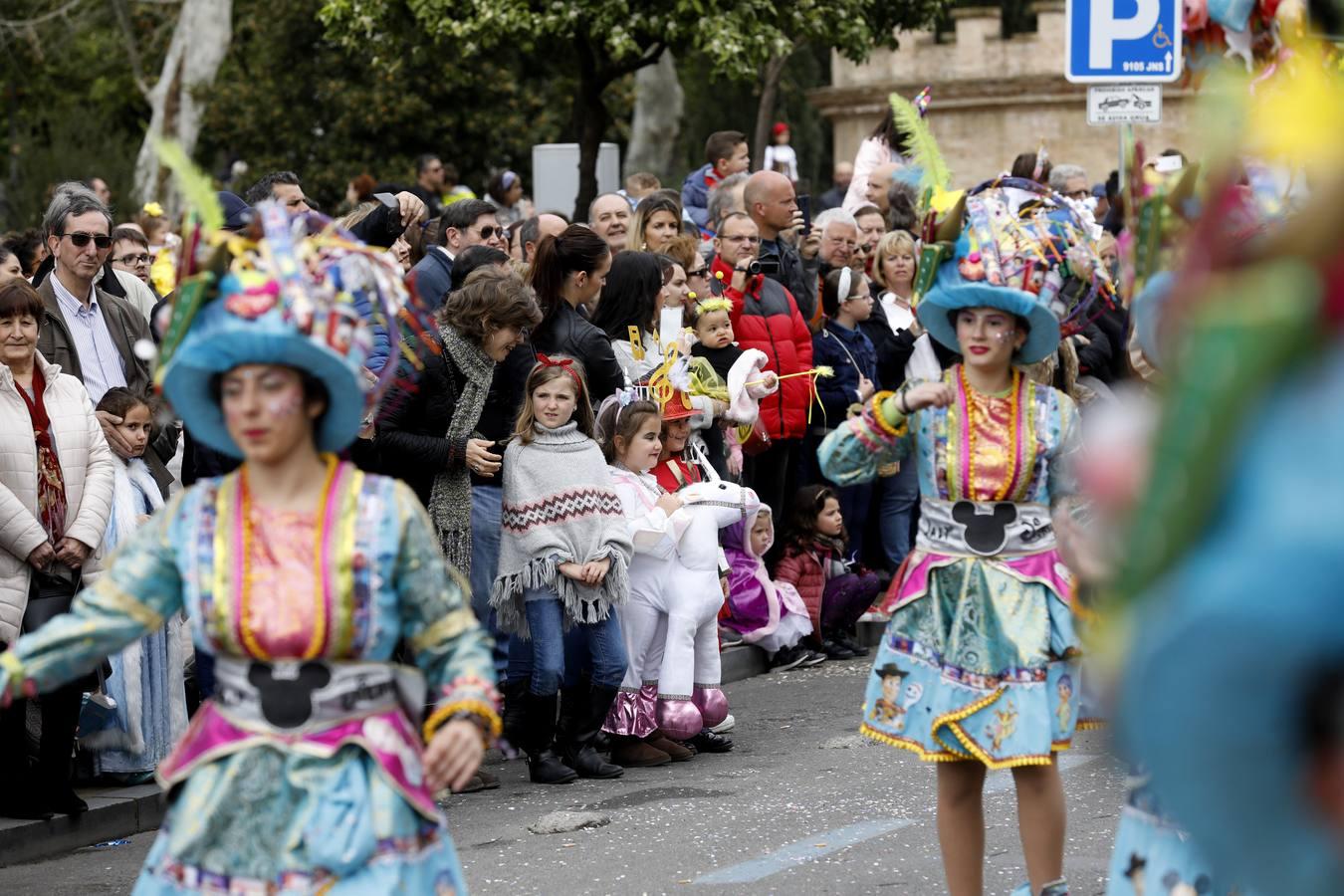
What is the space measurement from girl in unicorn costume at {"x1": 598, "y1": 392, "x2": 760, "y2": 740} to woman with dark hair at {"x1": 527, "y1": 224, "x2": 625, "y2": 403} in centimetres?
19

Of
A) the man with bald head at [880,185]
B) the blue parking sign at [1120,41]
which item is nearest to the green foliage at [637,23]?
the man with bald head at [880,185]

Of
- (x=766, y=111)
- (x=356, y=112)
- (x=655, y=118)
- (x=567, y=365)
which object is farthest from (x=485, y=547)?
(x=766, y=111)

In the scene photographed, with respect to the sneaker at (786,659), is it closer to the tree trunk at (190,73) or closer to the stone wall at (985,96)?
the tree trunk at (190,73)

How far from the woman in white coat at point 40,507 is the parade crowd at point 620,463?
0.01 meters

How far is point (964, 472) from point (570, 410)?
113 inches

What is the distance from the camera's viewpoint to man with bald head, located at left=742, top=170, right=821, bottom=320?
11.3 m

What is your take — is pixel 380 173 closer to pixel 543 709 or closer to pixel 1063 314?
pixel 543 709

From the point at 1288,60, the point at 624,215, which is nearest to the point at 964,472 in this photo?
the point at 1288,60

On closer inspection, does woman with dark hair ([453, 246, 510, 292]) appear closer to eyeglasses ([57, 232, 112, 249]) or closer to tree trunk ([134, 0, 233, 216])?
eyeglasses ([57, 232, 112, 249])

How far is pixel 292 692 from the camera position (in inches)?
157

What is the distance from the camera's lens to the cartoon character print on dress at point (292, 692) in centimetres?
398

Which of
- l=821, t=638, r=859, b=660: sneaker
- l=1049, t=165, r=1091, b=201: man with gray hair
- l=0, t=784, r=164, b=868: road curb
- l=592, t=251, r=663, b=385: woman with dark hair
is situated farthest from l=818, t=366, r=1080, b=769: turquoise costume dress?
l=1049, t=165, r=1091, b=201: man with gray hair

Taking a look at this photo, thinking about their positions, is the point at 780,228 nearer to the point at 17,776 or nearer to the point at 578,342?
the point at 578,342

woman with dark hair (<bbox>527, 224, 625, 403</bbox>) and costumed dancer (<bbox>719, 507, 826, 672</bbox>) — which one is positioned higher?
woman with dark hair (<bbox>527, 224, 625, 403</bbox>)
